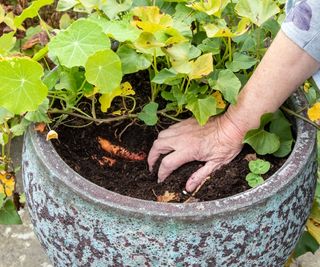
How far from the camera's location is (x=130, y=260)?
3.98 ft

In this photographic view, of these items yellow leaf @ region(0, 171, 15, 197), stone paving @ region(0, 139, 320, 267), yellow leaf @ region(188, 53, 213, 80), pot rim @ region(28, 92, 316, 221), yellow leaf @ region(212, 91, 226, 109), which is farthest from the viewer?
stone paving @ region(0, 139, 320, 267)

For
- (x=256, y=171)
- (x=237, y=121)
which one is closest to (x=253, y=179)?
(x=256, y=171)

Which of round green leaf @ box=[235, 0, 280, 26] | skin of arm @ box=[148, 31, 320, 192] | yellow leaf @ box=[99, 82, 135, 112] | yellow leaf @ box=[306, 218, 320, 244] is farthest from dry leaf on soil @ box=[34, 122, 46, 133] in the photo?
yellow leaf @ box=[306, 218, 320, 244]

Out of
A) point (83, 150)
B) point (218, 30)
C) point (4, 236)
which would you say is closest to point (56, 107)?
point (83, 150)

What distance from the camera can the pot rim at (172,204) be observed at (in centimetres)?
116

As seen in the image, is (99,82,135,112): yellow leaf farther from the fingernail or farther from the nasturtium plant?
the fingernail

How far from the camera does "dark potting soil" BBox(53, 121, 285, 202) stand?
1.35 meters

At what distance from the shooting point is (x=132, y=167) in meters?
1.44

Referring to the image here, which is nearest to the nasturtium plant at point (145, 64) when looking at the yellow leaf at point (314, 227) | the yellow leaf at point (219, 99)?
the yellow leaf at point (219, 99)

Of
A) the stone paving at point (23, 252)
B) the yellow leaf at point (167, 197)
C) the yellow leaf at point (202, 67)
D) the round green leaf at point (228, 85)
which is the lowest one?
the stone paving at point (23, 252)

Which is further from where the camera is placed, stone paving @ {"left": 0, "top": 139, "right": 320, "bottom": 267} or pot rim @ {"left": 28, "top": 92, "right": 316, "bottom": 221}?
stone paving @ {"left": 0, "top": 139, "right": 320, "bottom": 267}

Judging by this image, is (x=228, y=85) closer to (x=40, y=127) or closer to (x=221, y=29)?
(x=221, y=29)

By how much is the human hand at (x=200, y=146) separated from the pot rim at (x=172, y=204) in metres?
0.15

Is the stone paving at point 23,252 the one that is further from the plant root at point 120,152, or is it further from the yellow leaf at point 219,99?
the yellow leaf at point 219,99
